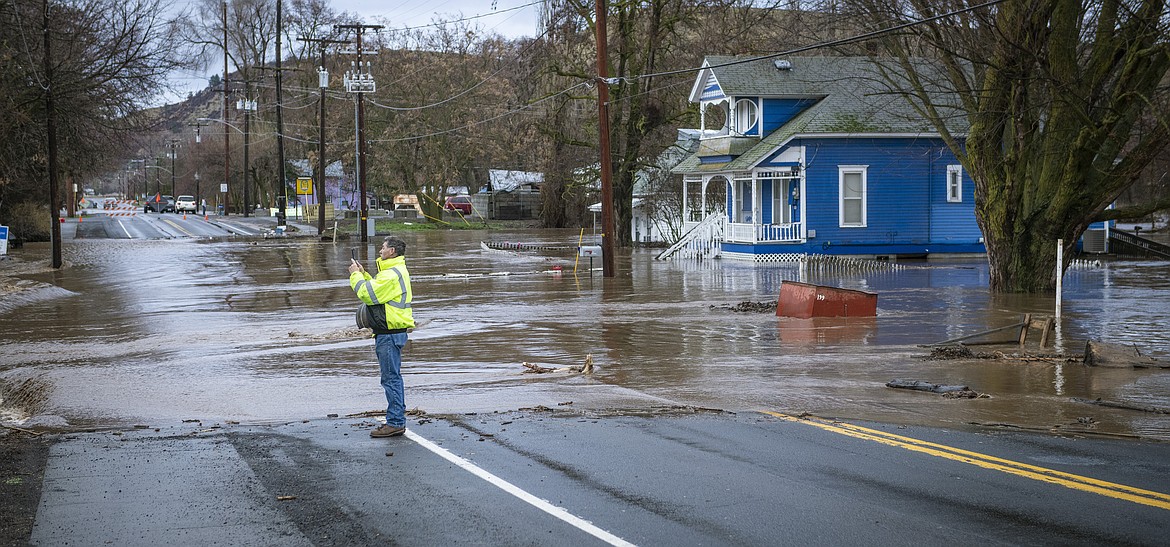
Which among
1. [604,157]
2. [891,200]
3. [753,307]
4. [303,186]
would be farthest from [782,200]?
[303,186]

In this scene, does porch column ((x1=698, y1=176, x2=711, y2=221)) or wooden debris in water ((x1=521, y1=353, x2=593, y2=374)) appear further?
porch column ((x1=698, y1=176, x2=711, y2=221))

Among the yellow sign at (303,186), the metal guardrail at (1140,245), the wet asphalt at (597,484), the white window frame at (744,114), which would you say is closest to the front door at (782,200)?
the white window frame at (744,114)

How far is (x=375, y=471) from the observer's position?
815 centimetres

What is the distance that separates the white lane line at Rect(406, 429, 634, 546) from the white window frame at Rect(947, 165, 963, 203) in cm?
3246

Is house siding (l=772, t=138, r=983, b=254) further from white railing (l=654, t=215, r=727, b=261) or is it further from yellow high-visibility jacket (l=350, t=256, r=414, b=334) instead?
yellow high-visibility jacket (l=350, t=256, r=414, b=334)

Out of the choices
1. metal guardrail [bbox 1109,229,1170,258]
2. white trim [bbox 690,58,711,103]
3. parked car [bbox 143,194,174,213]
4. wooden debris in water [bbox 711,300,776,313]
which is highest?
white trim [bbox 690,58,711,103]

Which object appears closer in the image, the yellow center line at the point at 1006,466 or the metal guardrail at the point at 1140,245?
the yellow center line at the point at 1006,466

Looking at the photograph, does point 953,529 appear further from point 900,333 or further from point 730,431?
point 900,333

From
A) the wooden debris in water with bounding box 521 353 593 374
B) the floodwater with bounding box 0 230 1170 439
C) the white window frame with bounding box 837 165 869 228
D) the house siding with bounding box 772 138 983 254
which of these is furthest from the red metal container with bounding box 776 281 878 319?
the white window frame with bounding box 837 165 869 228

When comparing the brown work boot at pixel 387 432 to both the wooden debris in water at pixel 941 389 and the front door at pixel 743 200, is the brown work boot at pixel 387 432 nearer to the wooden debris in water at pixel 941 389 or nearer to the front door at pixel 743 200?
the wooden debris in water at pixel 941 389

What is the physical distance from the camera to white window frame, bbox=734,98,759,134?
39.0 metres

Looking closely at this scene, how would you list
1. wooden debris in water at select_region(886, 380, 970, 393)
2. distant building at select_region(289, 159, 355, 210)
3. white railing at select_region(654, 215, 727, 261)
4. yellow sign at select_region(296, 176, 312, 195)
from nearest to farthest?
wooden debris in water at select_region(886, 380, 970, 393)
white railing at select_region(654, 215, 727, 261)
yellow sign at select_region(296, 176, 312, 195)
distant building at select_region(289, 159, 355, 210)

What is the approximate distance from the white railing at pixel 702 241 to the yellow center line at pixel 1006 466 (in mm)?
29663

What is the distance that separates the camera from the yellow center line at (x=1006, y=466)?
7.23 metres
